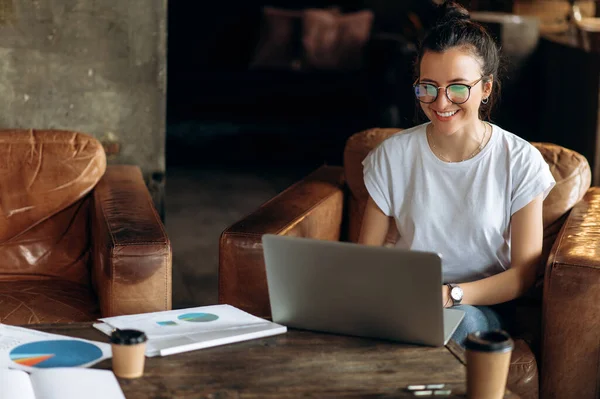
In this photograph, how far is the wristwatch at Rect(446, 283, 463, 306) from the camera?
7.29ft

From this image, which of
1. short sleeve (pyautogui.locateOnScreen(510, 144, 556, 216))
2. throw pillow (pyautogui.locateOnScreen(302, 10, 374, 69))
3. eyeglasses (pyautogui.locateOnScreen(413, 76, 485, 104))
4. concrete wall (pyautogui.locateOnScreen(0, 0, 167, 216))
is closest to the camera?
eyeglasses (pyautogui.locateOnScreen(413, 76, 485, 104))

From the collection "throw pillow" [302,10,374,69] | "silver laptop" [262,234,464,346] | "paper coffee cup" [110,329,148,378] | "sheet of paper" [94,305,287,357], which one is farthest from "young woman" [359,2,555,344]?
"throw pillow" [302,10,374,69]

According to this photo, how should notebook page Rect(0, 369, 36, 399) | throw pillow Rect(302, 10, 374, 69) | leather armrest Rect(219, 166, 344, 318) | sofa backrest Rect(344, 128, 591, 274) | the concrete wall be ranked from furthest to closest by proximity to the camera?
throw pillow Rect(302, 10, 374, 69), the concrete wall, sofa backrest Rect(344, 128, 591, 274), leather armrest Rect(219, 166, 344, 318), notebook page Rect(0, 369, 36, 399)

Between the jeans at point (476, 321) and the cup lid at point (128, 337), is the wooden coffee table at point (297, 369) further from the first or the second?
the jeans at point (476, 321)

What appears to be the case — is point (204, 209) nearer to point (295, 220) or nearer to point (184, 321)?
point (295, 220)

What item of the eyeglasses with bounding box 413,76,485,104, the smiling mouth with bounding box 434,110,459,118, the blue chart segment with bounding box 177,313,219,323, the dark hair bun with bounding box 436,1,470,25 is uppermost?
the dark hair bun with bounding box 436,1,470,25

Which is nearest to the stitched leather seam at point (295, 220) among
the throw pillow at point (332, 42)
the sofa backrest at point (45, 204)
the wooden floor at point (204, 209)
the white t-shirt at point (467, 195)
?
the white t-shirt at point (467, 195)

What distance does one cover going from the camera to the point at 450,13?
2.36 metres

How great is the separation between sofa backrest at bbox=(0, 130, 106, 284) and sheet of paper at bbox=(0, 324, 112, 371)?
1020 millimetres

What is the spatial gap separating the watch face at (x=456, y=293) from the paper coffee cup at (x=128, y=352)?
2.90 ft

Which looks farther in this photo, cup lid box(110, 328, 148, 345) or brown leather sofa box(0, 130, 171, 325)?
brown leather sofa box(0, 130, 171, 325)

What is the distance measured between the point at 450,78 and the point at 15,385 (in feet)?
4.01

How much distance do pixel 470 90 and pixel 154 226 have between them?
89cm

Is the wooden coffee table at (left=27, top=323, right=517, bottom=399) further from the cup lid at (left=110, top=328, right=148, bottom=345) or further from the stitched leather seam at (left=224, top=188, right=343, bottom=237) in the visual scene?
the stitched leather seam at (left=224, top=188, right=343, bottom=237)
